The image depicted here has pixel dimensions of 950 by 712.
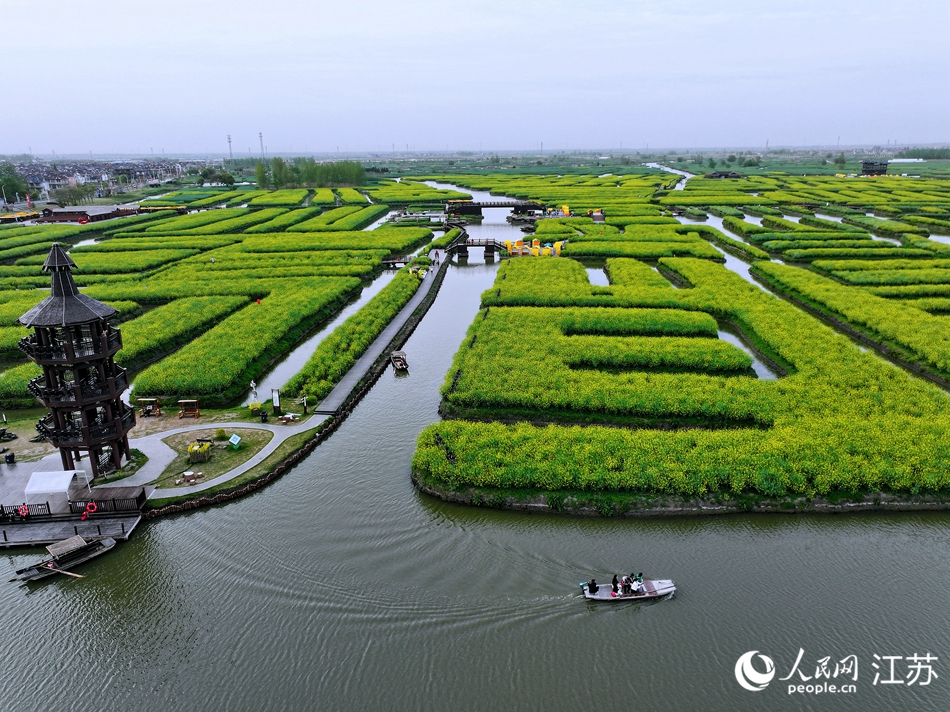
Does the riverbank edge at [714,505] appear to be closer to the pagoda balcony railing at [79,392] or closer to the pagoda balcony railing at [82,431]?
the pagoda balcony railing at [82,431]

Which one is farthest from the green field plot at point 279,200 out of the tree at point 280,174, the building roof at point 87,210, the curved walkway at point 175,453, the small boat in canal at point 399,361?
the curved walkway at point 175,453

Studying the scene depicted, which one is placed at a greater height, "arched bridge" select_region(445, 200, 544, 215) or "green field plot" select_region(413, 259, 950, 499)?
"arched bridge" select_region(445, 200, 544, 215)

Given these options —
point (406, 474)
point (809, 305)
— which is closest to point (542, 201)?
point (809, 305)

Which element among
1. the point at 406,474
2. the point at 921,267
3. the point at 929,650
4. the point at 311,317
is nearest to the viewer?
the point at 929,650

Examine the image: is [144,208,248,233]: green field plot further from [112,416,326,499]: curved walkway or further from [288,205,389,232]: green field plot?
[112,416,326,499]: curved walkway

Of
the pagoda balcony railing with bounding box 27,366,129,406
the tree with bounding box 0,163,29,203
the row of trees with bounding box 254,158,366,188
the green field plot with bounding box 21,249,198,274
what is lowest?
the pagoda balcony railing with bounding box 27,366,129,406

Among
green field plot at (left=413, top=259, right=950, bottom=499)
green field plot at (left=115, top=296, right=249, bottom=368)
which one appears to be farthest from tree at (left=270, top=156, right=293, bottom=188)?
green field plot at (left=413, top=259, right=950, bottom=499)

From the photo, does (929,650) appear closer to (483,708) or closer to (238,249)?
(483,708)
